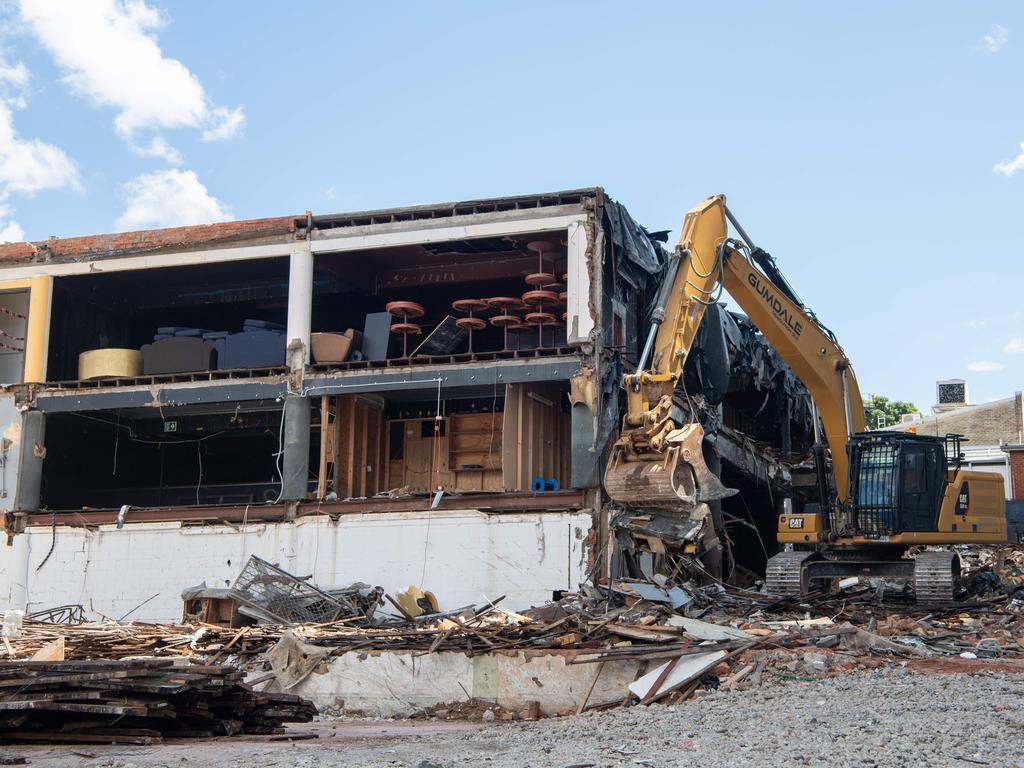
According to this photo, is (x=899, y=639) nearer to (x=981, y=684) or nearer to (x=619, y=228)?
(x=981, y=684)

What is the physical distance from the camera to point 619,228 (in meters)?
23.7

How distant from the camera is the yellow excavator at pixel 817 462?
16875 mm

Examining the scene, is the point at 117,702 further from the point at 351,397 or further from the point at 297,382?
the point at 351,397

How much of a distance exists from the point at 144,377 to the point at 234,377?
2240 millimetres

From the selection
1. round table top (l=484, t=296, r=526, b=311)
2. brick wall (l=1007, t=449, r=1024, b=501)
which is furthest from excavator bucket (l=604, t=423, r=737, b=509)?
brick wall (l=1007, t=449, r=1024, b=501)

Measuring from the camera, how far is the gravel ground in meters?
9.03

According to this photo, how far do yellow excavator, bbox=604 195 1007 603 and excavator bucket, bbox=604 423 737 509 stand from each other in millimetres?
21

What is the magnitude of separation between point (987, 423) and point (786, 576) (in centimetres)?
4088

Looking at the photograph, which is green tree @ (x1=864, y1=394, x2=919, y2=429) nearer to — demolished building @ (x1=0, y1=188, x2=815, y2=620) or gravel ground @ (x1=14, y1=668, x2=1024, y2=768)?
demolished building @ (x1=0, y1=188, x2=815, y2=620)

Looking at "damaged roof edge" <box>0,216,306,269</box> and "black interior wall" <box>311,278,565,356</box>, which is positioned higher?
"damaged roof edge" <box>0,216,306,269</box>

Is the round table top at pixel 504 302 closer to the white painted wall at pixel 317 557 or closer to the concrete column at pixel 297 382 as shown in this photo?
the concrete column at pixel 297 382

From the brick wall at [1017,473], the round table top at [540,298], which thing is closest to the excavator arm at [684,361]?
the round table top at [540,298]

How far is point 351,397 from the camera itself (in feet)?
86.6

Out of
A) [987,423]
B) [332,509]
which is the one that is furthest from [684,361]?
[987,423]
